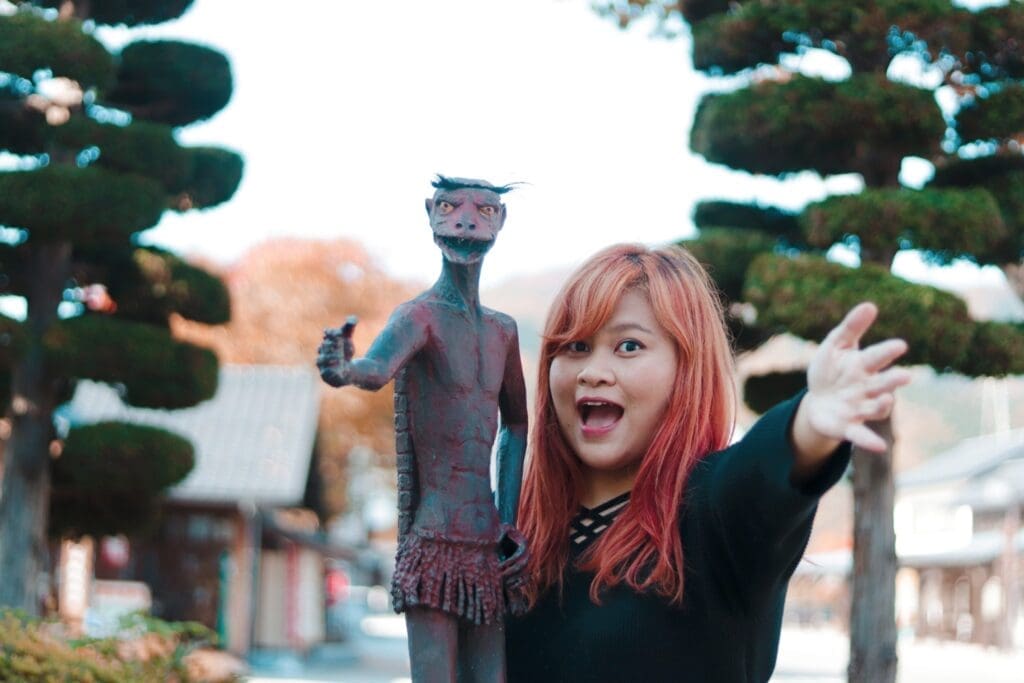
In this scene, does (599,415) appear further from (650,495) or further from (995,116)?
(995,116)

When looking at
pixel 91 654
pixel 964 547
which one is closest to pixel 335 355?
pixel 91 654

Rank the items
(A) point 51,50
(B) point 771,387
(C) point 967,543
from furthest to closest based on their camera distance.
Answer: (C) point 967,543 < (B) point 771,387 < (A) point 51,50

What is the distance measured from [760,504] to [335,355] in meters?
0.89

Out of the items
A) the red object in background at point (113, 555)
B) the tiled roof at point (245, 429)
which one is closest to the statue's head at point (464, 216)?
the tiled roof at point (245, 429)

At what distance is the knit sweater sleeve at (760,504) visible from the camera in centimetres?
248

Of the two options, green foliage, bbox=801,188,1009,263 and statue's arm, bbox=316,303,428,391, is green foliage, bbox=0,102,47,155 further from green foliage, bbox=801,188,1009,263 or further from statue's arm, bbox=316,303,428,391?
statue's arm, bbox=316,303,428,391

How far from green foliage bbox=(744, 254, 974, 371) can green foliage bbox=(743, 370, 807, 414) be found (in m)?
1.26

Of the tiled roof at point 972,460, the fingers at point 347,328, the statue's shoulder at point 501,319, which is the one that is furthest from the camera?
the tiled roof at point 972,460

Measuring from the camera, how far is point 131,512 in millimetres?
11398

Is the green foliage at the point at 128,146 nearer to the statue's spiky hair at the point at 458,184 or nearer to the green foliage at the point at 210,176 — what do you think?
the green foliage at the point at 210,176

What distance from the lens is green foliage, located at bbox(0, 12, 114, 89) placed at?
9.16 meters

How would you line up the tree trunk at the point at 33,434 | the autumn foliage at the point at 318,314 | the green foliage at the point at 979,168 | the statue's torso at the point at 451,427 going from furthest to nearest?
the autumn foliage at the point at 318,314
the tree trunk at the point at 33,434
the green foliage at the point at 979,168
the statue's torso at the point at 451,427

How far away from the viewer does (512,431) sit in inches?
121

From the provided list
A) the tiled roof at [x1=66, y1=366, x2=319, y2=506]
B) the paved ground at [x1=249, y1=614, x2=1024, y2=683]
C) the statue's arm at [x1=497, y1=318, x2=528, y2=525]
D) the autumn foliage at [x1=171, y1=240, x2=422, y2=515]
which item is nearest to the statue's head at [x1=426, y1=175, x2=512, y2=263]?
the statue's arm at [x1=497, y1=318, x2=528, y2=525]
